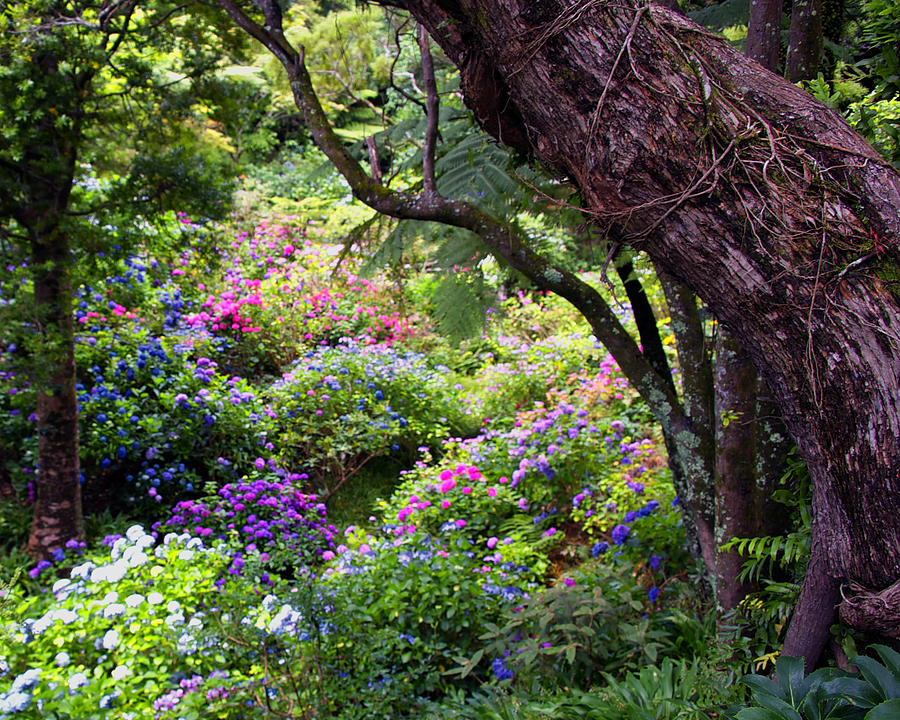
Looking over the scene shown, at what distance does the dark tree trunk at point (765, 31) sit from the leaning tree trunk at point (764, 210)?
2.07ft

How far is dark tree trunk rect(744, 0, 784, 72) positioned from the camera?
2096mm

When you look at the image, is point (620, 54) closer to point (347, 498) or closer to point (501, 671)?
point (501, 671)

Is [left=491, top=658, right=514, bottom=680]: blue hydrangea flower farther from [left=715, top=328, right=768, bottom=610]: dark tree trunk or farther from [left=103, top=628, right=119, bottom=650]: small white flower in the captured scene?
[left=103, top=628, right=119, bottom=650]: small white flower

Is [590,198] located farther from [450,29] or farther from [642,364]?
[642,364]

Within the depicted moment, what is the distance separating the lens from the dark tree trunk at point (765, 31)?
2.10 metres

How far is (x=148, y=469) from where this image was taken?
14.2 feet

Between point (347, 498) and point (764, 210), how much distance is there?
161 inches

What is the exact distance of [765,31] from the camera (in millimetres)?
2105

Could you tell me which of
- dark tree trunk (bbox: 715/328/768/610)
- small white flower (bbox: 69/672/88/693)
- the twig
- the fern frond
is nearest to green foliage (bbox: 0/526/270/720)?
small white flower (bbox: 69/672/88/693)

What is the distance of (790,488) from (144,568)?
112 inches

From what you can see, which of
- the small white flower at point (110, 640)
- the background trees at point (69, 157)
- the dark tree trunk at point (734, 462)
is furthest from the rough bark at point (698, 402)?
the background trees at point (69, 157)

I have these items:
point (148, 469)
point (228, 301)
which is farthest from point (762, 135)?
point (228, 301)

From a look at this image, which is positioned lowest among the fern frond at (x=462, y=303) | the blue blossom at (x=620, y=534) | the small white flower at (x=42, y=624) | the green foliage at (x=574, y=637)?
the green foliage at (x=574, y=637)

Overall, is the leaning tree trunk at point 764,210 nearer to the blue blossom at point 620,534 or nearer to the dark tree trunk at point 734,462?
the dark tree trunk at point 734,462
